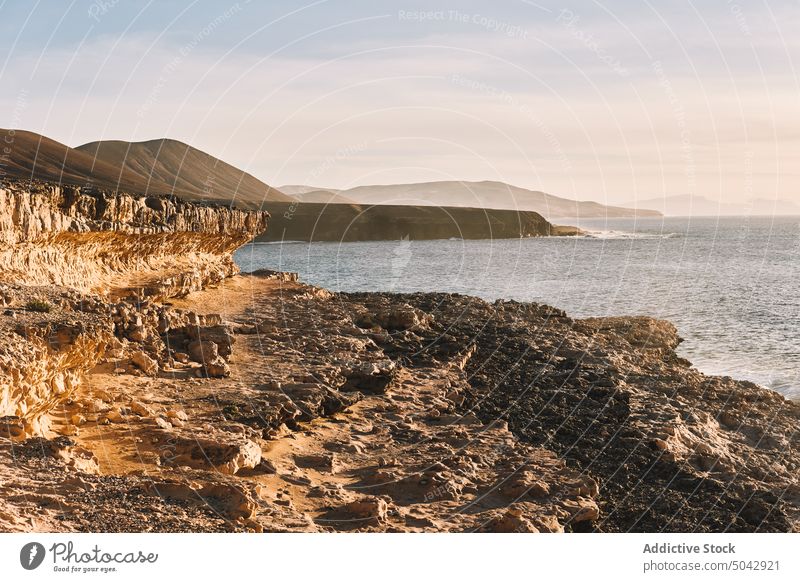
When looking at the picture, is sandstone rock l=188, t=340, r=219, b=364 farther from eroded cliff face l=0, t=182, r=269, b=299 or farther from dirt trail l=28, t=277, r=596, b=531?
eroded cliff face l=0, t=182, r=269, b=299

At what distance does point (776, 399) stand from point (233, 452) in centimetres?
1922

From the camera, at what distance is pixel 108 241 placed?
26.6 m

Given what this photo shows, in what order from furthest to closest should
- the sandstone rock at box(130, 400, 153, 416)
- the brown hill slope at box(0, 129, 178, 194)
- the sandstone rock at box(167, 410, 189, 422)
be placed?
the brown hill slope at box(0, 129, 178, 194) → the sandstone rock at box(167, 410, 189, 422) → the sandstone rock at box(130, 400, 153, 416)

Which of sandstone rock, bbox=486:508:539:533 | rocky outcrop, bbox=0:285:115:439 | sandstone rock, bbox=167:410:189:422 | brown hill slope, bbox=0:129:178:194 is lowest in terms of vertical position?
sandstone rock, bbox=486:508:539:533

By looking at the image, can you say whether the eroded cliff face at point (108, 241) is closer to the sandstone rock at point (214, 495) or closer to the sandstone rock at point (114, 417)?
the sandstone rock at point (114, 417)

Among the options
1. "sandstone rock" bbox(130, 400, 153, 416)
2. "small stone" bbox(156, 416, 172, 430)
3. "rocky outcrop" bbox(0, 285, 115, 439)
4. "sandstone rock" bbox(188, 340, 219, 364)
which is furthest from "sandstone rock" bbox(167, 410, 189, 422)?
"sandstone rock" bbox(188, 340, 219, 364)

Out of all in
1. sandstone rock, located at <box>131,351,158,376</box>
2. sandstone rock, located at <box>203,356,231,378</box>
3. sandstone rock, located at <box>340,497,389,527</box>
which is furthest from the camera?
sandstone rock, located at <box>203,356,231,378</box>

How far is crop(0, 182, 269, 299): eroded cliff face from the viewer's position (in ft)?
67.4

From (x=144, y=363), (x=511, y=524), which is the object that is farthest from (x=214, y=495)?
(x=144, y=363)

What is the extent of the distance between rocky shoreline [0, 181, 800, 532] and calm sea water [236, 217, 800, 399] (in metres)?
11.0

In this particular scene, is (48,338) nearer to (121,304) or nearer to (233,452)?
(233,452)

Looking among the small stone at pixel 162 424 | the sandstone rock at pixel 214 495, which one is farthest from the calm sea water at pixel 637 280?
the sandstone rock at pixel 214 495

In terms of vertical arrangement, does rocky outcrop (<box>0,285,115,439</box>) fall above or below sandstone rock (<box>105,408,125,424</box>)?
above

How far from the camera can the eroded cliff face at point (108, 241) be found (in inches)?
809
